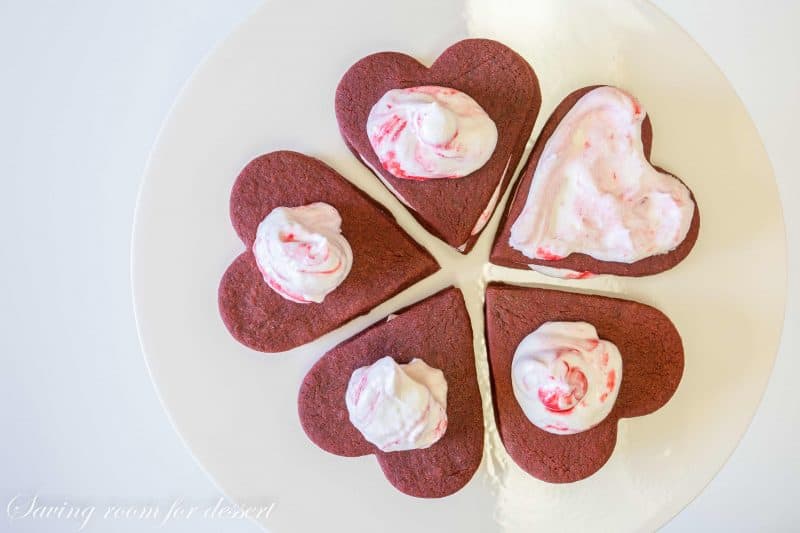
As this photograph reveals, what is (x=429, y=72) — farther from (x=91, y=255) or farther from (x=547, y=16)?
(x=91, y=255)

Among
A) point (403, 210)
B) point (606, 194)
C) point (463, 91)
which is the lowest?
point (403, 210)

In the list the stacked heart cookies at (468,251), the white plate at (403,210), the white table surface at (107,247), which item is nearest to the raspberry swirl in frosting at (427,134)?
the stacked heart cookies at (468,251)

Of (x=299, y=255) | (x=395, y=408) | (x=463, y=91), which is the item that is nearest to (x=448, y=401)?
(x=395, y=408)

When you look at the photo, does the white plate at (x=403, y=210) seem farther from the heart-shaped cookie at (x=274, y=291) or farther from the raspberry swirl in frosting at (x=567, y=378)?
the raspberry swirl in frosting at (x=567, y=378)

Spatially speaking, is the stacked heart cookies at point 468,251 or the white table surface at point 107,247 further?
the white table surface at point 107,247

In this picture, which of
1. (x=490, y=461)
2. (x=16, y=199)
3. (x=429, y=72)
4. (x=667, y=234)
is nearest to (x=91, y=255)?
(x=16, y=199)

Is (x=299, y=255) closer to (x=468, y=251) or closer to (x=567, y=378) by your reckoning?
(x=468, y=251)
